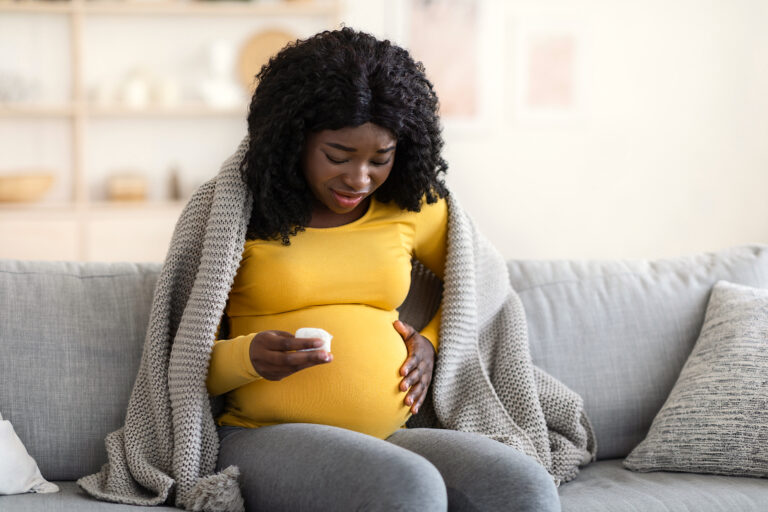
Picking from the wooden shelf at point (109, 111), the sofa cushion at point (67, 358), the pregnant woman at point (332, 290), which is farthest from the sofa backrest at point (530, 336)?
A: the wooden shelf at point (109, 111)

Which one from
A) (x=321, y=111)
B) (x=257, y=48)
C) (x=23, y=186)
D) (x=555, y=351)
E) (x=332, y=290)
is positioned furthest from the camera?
(x=257, y=48)

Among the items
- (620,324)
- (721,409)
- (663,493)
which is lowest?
(663,493)

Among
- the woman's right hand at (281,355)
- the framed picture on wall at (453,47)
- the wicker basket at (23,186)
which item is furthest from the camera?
the framed picture on wall at (453,47)

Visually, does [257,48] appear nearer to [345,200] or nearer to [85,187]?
[85,187]

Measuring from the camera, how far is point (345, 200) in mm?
1596

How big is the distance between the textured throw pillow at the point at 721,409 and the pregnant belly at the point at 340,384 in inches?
21.1

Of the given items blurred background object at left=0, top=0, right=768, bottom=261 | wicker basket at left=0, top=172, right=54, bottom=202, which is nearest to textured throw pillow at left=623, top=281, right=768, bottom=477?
blurred background object at left=0, top=0, right=768, bottom=261

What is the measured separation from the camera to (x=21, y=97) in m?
4.39

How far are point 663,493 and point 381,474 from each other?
0.62 meters

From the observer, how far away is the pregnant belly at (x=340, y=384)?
157 centimetres

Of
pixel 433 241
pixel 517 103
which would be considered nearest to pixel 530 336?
pixel 433 241

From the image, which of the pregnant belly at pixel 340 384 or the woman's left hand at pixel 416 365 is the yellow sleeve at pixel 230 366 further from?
the woman's left hand at pixel 416 365

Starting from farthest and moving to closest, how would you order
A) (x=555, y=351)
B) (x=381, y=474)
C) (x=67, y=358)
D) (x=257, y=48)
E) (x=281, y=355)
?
1. (x=257, y=48)
2. (x=555, y=351)
3. (x=67, y=358)
4. (x=281, y=355)
5. (x=381, y=474)

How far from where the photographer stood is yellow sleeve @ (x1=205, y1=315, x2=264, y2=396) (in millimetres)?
1519
